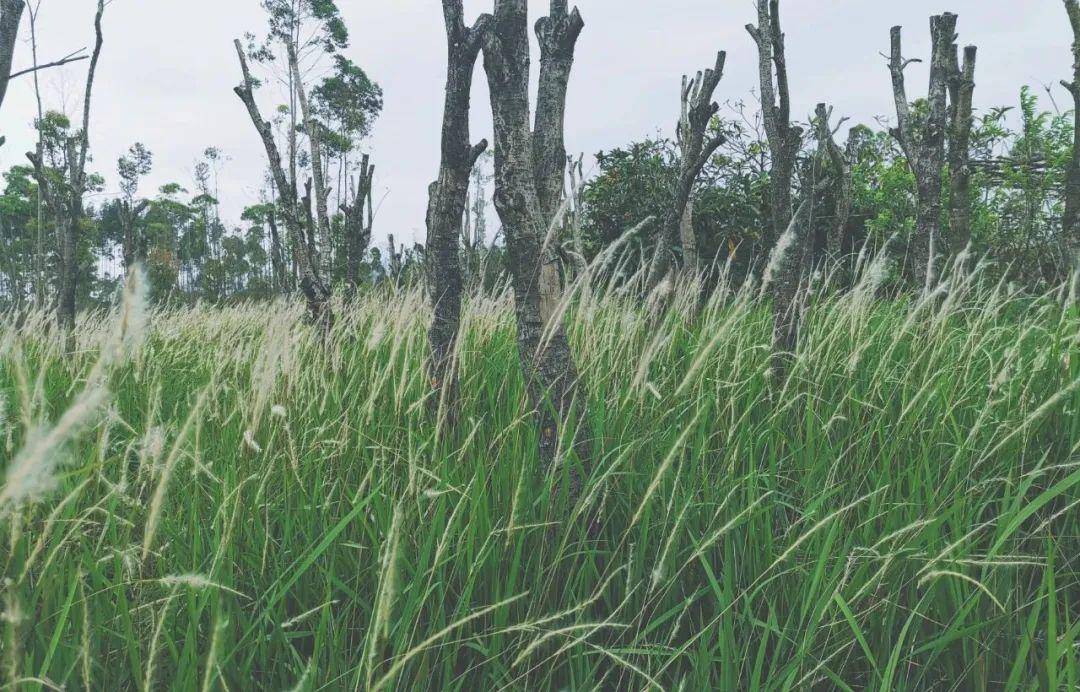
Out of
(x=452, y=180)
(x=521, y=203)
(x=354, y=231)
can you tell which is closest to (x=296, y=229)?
(x=354, y=231)

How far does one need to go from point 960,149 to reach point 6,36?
695cm

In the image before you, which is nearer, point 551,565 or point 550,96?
point 551,565

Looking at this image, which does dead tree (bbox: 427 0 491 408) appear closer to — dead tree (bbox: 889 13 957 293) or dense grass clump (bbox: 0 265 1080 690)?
dense grass clump (bbox: 0 265 1080 690)

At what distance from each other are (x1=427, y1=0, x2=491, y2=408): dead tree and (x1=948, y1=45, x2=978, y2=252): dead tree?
472 cm

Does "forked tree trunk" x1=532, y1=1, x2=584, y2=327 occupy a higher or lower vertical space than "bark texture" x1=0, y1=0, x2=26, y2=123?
lower

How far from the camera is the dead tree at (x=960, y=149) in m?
5.34

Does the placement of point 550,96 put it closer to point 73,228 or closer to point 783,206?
point 783,206

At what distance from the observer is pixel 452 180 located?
236 cm

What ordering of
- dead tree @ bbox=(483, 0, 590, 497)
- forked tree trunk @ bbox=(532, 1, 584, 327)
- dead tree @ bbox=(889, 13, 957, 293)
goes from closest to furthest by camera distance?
dead tree @ bbox=(483, 0, 590, 497) → forked tree trunk @ bbox=(532, 1, 584, 327) → dead tree @ bbox=(889, 13, 957, 293)

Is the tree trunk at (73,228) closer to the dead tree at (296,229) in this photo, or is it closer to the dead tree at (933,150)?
the dead tree at (296,229)

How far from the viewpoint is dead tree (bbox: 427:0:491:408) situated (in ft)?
7.41

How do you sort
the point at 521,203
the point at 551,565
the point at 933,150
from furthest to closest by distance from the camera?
the point at 933,150 → the point at 521,203 → the point at 551,565

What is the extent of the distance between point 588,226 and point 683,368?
9.12 metres

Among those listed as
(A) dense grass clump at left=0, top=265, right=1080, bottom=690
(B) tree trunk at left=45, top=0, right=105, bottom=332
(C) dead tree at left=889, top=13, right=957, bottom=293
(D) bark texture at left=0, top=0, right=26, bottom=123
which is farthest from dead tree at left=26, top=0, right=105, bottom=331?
(C) dead tree at left=889, top=13, right=957, bottom=293
